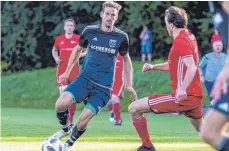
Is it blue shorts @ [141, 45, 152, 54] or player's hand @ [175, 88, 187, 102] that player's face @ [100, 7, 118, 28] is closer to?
player's hand @ [175, 88, 187, 102]

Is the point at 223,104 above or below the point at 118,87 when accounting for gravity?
above

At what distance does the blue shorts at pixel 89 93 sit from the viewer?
11164mm

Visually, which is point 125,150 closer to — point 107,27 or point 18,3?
point 107,27

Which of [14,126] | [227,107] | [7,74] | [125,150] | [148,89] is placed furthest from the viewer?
[7,74]

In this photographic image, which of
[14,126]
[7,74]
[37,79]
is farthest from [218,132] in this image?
[7,74]

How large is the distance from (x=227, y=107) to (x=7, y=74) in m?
32.3

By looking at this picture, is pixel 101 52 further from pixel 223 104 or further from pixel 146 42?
pixel 146 42

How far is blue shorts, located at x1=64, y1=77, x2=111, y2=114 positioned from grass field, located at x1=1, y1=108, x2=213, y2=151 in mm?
836

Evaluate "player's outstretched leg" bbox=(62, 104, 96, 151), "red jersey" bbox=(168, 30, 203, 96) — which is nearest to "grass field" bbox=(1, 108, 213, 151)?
"player's outstretched leg" bbox=(62, 104, 96, 151)

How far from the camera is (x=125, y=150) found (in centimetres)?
1159

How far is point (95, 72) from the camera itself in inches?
453

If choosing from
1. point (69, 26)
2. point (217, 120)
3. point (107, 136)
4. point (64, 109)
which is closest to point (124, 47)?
point (64, 109)

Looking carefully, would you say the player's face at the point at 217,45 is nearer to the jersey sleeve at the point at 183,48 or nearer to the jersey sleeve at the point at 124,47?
the jersey sleeve at the point at 124,47

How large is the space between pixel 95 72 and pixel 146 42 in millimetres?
22997
